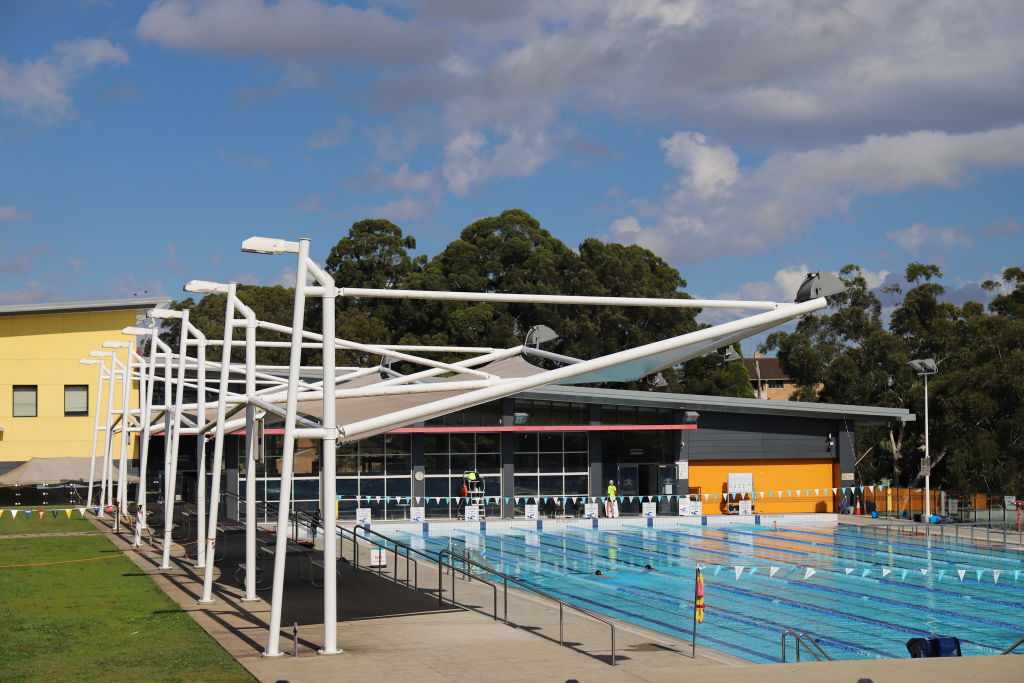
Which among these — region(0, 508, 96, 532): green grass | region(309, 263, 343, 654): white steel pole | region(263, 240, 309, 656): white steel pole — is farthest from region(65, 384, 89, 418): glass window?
region(309, 263, 343, 654): white steel pole

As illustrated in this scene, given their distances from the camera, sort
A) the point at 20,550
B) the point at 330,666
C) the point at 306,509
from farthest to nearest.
Answer: the point at 306,509, the point at 20,550, the point at 330,666

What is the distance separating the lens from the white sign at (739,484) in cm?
4228

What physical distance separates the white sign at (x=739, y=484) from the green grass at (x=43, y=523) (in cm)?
2272

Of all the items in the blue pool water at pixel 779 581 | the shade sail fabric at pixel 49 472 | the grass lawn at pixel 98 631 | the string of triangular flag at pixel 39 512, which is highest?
the shade sail fabric at pixel 49 472

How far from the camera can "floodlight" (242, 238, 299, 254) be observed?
14062 mm

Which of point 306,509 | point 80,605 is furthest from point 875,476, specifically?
point 80,605

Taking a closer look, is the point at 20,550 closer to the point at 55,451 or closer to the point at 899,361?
the point at 55,451

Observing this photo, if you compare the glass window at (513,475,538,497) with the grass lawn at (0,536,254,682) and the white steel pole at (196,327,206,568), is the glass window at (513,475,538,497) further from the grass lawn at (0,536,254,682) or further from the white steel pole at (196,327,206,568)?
the white steel pole at (196,327,206,568)

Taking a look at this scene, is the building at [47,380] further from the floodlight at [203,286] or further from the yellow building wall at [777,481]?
the floodlight at [203,286]

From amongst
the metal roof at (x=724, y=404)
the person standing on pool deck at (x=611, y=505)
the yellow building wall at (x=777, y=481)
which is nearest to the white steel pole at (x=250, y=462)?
the metal roof at (x=724, y=404)

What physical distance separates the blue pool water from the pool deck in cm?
224

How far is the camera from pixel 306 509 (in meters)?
38.1

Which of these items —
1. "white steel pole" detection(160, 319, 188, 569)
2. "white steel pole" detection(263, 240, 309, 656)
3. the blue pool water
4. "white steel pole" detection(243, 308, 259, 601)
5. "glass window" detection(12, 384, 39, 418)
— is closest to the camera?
"white steel pole" detection(263, 240, 309, 656)

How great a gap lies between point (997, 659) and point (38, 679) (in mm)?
10162
